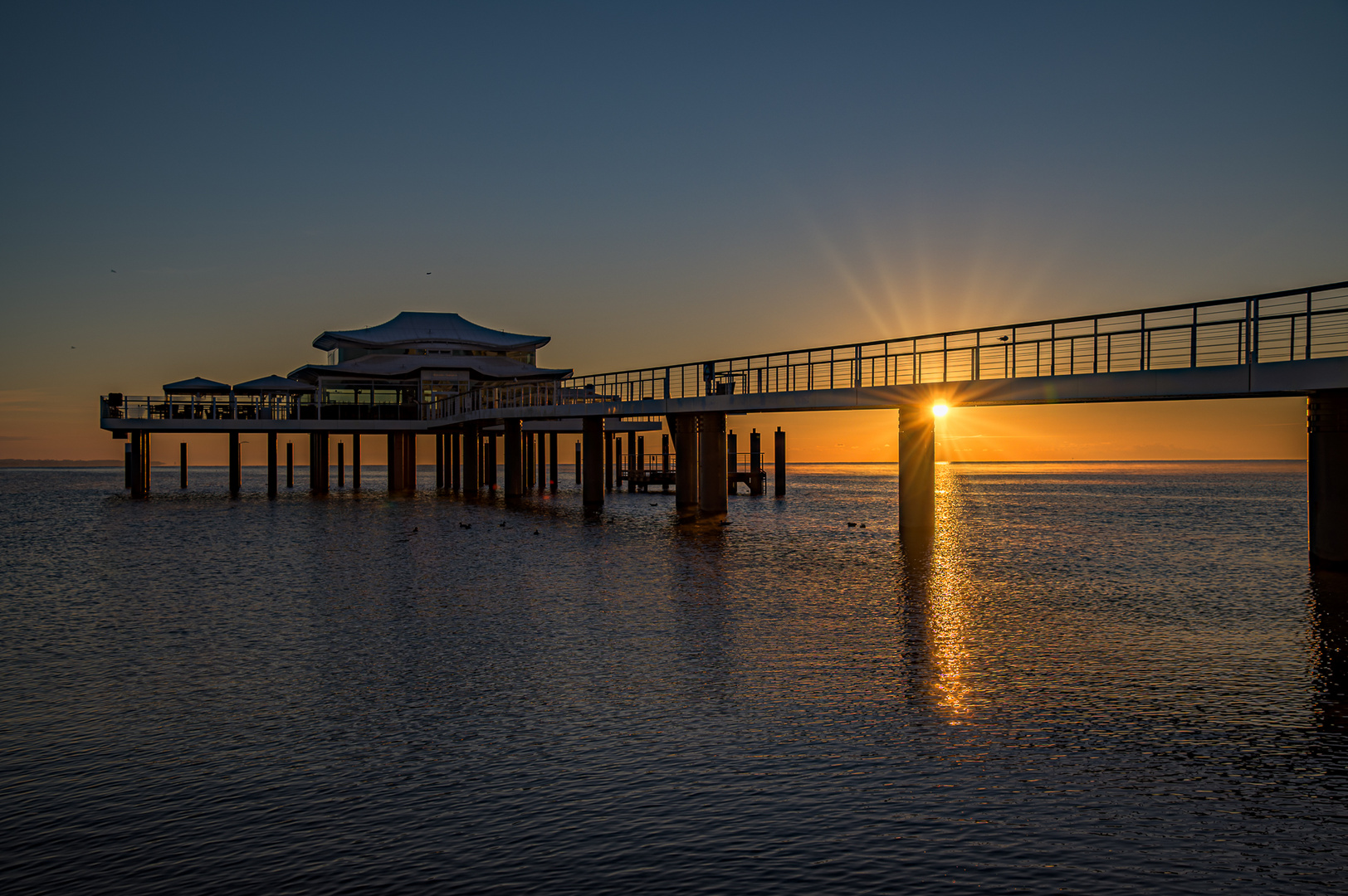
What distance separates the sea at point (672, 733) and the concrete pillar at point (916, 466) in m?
8.36

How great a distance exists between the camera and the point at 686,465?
4575 cm

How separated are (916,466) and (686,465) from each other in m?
15.5

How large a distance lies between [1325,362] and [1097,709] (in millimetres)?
13828

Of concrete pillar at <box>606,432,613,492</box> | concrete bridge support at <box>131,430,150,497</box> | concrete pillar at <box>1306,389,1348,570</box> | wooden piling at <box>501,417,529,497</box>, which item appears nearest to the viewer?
concrete pillar at <box>1306,389,1348,570</box>

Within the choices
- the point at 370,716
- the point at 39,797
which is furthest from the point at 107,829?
the point at 370,716

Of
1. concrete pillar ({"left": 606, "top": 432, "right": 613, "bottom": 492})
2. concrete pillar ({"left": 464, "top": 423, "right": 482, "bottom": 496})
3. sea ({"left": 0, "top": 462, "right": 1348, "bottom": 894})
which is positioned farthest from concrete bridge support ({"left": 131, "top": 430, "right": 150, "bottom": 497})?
sea ({"left": 0, "top": 462, "right": 1348, "bottom": 894})

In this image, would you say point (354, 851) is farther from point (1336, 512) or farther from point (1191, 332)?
point (1336, 512)

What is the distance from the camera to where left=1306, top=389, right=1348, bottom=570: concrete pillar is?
2155cm

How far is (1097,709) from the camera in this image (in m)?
11.2

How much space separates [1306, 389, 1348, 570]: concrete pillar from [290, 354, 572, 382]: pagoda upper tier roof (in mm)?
52459

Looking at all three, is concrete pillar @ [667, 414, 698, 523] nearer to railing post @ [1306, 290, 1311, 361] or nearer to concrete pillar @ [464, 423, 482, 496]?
concrete pillar @ [464, 423, 482, 496]

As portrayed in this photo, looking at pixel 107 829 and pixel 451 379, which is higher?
pixel 451 379

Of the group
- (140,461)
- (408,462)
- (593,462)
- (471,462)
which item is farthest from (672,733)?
(408,462)

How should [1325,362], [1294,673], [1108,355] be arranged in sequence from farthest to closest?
1. [1108,355]
2. [1325,362]
3. [1294,673]
